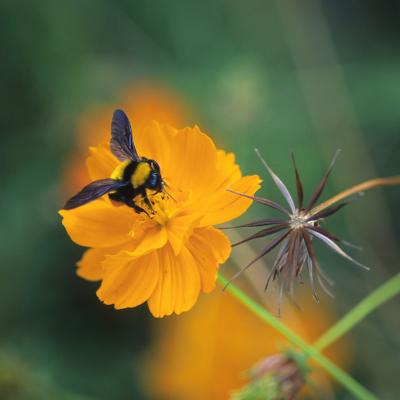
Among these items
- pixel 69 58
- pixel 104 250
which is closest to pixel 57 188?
pixel 69 58

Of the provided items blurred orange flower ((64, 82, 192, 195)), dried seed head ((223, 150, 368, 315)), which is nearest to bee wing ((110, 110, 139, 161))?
dried seed head ((223, 150, 368, 315))

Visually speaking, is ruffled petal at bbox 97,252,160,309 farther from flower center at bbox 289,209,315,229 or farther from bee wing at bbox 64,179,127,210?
flower center at bbox 289,209,315,229

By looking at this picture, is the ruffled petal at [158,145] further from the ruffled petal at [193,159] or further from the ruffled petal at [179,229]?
the ruffled petal at [179,229]

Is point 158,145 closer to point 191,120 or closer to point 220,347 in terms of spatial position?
point 220,347

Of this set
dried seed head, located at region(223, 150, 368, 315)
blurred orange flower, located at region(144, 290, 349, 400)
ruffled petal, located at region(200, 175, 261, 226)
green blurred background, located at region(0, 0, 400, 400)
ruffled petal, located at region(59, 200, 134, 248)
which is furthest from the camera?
green blurred background, located at region(0, 0, 400, 400)

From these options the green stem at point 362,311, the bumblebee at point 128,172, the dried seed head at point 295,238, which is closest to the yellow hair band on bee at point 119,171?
the bumblebee at point 128,172
